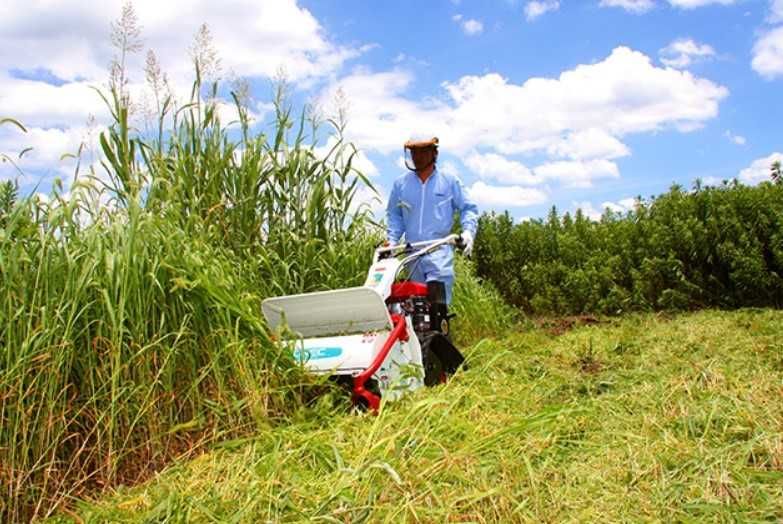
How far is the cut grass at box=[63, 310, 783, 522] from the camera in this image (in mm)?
2186

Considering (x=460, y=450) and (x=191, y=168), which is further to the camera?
(x=191, y=168)

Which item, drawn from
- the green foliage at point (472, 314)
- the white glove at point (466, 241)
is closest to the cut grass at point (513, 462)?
the white glove at point (466, 241)

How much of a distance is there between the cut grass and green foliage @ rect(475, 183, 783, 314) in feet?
15.4

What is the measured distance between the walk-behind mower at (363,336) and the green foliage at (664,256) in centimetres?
489

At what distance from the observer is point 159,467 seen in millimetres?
2998

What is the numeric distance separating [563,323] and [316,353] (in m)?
4.92

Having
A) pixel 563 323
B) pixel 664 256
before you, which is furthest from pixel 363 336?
pixel 664 256

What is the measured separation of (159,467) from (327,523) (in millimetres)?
1136

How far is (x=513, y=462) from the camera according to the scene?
247 centimetres

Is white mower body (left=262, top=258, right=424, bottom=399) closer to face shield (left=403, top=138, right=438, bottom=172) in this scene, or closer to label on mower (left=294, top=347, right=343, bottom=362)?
label on mower (left=294, top=347, right=343, bottom=362)

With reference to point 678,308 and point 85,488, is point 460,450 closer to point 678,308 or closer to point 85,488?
point 85,488

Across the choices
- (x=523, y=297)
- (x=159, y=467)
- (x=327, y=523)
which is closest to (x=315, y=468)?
(x=327, y=523)

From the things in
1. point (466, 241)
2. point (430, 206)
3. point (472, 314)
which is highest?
point (430, 206)

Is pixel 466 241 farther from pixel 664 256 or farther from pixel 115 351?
pixel 664 256
